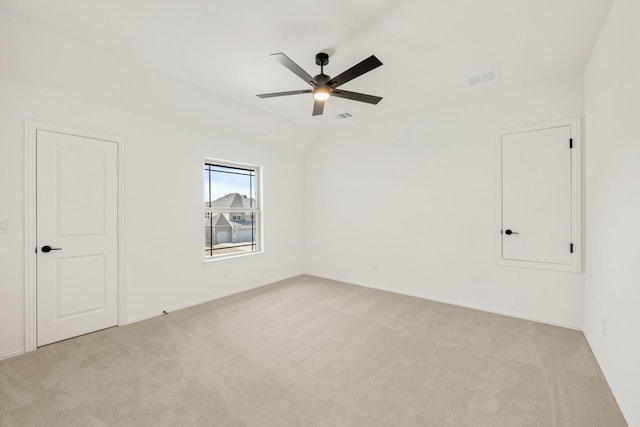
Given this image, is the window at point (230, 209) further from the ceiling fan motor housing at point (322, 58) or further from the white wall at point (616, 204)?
the white wall at point (616, 204)

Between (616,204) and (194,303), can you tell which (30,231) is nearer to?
(194,303)

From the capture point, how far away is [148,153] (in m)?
3.52

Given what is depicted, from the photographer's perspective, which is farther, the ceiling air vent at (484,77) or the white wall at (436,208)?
the white wall at (436,208)

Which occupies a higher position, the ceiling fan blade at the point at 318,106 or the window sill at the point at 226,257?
the ceiling fan blade at the point at 318,106

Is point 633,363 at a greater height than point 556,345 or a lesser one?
greater

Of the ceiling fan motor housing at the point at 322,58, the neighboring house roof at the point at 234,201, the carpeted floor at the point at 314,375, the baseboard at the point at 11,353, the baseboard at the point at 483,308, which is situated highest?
the ceiling fan motor housing at the point at 322,58

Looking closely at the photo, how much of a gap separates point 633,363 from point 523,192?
2.15 m

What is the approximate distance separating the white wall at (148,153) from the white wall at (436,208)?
115 centimetres

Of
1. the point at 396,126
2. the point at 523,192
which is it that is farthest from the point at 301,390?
the point at 396,126

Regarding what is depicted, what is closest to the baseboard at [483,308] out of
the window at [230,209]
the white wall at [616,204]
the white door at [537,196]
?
the white wall at [616,204]

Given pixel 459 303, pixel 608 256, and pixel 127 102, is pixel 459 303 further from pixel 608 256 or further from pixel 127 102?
pixel 127 102

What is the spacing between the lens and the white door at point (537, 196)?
3.12 meters

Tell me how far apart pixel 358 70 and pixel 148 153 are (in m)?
2.90

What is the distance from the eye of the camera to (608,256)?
7.20ft
